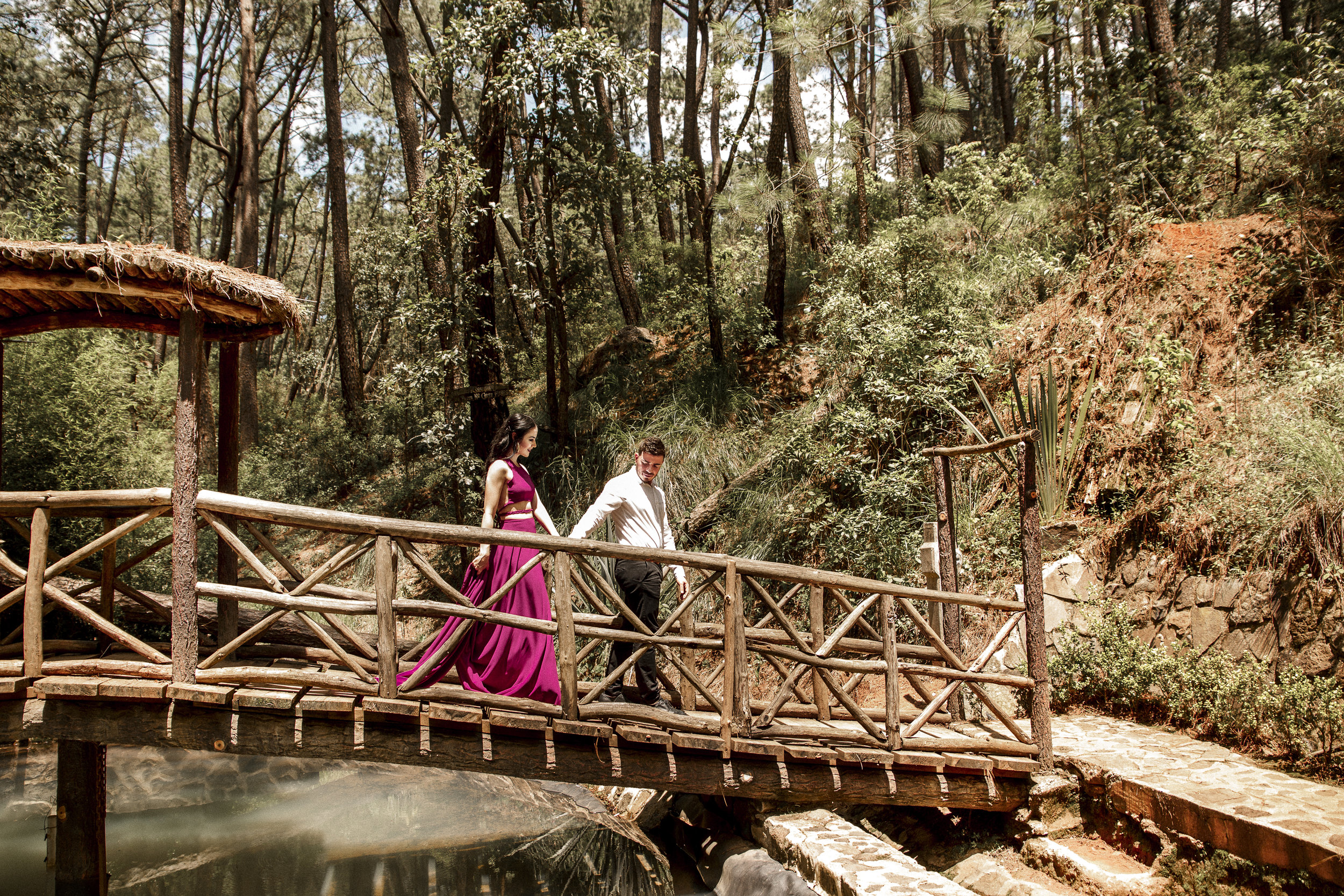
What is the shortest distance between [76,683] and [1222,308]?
1056cm

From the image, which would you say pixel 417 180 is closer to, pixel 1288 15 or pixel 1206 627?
pixel 1206 627

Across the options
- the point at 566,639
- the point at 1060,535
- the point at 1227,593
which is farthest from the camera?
the point at 1060,535

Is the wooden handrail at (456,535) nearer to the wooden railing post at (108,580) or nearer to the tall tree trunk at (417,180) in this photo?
the wooden railing post at (108,580)

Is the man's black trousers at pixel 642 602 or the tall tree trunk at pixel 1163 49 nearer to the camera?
the man's black trousers at pixel 642 602

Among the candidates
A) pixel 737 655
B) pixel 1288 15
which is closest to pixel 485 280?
pixel 737 655

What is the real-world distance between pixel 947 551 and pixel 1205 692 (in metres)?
2.08

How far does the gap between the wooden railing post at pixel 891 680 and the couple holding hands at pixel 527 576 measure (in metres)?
1.36

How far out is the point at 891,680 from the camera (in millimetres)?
5684

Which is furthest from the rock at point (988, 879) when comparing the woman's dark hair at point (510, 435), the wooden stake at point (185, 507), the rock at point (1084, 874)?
the wooden stake at point (185, 507)

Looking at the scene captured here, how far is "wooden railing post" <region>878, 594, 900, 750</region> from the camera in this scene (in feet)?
18.3

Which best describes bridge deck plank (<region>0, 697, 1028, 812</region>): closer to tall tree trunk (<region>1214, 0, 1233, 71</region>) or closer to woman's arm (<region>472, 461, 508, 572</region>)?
woman's arm (<region>472, 461, 508, 572</region>)

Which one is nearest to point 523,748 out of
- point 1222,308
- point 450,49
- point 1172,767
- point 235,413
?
point 235,413

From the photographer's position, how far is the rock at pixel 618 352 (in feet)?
47.2

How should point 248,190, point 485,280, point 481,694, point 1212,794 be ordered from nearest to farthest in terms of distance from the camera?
point 1212,794
point 481,694
point 485,280
point 248,190
